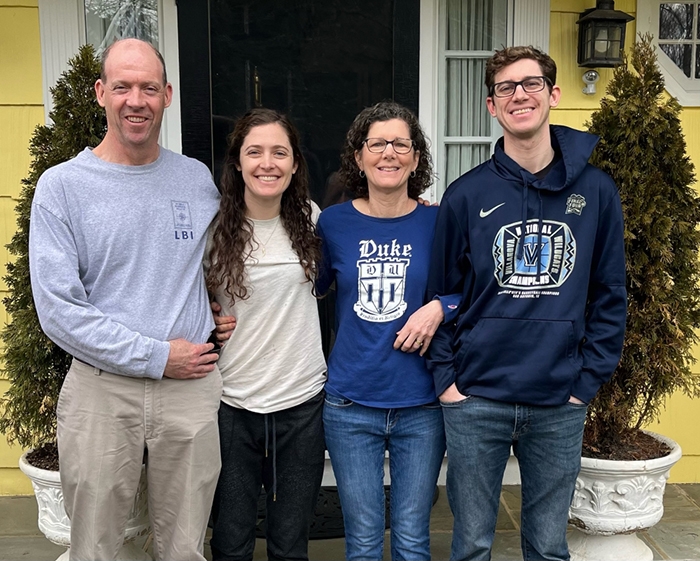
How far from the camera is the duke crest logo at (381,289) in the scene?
2.25m

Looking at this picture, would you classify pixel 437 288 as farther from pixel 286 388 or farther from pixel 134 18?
pixel 134 18

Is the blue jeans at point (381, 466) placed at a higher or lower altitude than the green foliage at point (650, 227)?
lower

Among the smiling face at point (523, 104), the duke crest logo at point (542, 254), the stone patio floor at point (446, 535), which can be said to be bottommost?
the stone patio floor at point (446, 535)

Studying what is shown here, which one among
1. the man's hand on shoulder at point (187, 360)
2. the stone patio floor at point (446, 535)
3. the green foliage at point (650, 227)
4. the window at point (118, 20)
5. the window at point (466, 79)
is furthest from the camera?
the window at point (466, 79)

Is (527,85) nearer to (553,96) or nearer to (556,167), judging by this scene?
(553,96)

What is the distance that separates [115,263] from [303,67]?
1900 millimetres

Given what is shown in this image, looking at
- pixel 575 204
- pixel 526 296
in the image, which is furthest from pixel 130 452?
pixel 575 204

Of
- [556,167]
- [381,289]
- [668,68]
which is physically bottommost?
[381,289]

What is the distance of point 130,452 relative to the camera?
2203mm

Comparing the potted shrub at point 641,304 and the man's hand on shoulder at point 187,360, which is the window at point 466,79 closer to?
the potted shrub at point 641,304

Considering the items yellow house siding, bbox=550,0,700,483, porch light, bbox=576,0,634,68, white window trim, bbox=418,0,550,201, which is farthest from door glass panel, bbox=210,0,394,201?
porch light, bbox=576,0,634,68

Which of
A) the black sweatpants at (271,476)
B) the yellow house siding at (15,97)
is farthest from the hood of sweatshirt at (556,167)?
the yellow house siding at (15,97)

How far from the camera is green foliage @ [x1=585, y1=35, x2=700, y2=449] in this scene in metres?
2.69

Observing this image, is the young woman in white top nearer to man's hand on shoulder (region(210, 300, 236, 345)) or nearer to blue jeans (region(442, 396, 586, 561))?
man's hand on shoulder (region(210, 300, 236, 345))
